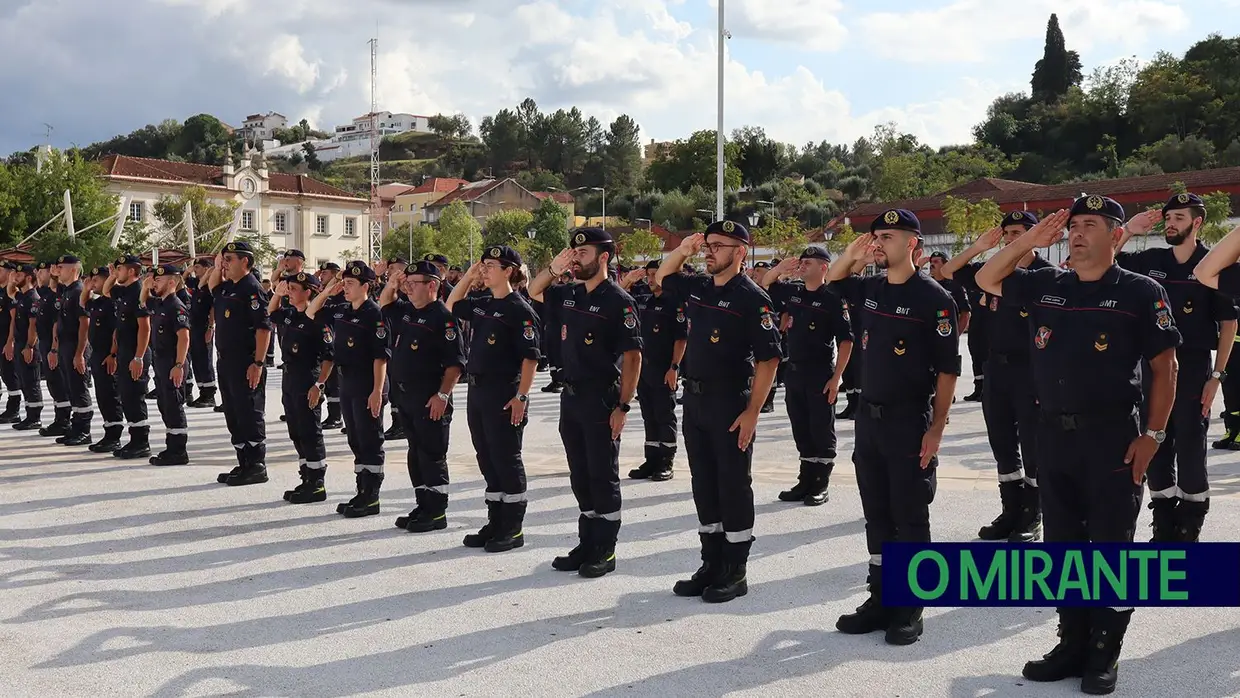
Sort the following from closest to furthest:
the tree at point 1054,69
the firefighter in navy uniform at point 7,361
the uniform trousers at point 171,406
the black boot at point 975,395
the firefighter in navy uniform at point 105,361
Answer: the uniform trousers at point 171,406 < the firefighter in navy uniform at point 105,361 < the firefighter in navy uniform at point 7,361 < the black boot at point 975,395 < the tree at point 1054,69

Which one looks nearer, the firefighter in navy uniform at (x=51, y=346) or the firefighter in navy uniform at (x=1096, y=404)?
the firefighter in navy uniform at (x=1096, y=404)

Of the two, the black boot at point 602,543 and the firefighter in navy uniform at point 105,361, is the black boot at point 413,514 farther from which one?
the firefighter in navy uniform at point 105,361

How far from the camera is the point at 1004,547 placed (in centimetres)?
497

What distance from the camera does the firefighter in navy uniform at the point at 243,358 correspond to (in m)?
9.99

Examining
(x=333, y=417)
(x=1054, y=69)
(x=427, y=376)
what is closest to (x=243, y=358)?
(x=427, y=376)

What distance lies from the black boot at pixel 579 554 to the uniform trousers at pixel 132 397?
21.6 feet

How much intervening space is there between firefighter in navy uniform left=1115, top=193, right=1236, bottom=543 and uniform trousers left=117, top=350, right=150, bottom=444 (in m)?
9.66

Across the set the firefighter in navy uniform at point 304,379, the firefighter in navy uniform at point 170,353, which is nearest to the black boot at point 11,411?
the firefighter in navy uniform at point 170,353

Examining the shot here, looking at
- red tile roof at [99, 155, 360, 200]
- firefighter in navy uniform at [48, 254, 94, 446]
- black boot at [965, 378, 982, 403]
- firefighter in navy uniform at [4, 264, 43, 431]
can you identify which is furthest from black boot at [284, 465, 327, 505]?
red tile roof at [99, 155, 360, 200]

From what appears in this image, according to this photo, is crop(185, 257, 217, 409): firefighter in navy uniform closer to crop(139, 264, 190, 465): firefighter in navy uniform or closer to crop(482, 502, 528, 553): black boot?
crop(139, 264, 190, 465): firefighter in navy uniform

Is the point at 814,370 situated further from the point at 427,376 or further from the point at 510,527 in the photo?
the point at 427,376

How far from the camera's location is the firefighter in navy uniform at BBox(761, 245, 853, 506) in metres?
9.00

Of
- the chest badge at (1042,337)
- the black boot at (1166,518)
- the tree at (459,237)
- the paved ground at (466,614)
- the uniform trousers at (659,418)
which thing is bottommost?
the paved ground at (466,614)

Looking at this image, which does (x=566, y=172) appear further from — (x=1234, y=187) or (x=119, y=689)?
(x=119, y=689)
